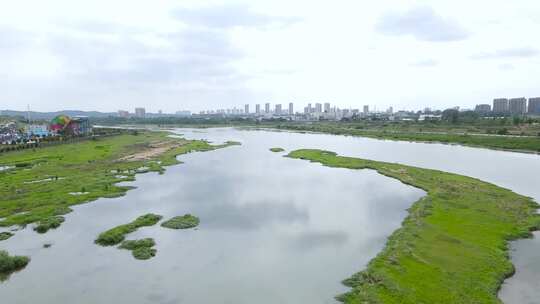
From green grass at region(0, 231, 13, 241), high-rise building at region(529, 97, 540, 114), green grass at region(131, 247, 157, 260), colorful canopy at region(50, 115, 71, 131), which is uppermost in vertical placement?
high-rise building at region(529, 97, 540, 114)

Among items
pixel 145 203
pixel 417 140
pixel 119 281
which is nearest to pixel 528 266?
pixel 119 281

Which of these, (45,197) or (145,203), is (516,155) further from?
(45,197)

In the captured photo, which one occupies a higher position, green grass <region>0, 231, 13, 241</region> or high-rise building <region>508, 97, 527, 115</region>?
high-rise building <region>508, 97, 527, 115</region>

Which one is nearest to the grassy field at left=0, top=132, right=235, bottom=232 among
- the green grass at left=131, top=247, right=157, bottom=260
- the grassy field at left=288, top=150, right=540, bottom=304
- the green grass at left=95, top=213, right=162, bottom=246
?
the green grass at left=95, top=213, right=162, bottom=246

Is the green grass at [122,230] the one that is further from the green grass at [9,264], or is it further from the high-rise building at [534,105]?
the high-rise building at [534,105]

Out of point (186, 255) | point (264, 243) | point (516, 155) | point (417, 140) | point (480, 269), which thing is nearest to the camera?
point (480, 269)

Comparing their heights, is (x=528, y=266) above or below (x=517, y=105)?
below

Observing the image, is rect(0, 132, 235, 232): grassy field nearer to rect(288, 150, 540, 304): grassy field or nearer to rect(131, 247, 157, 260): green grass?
rect(131, 247, 157, 260): green grass
